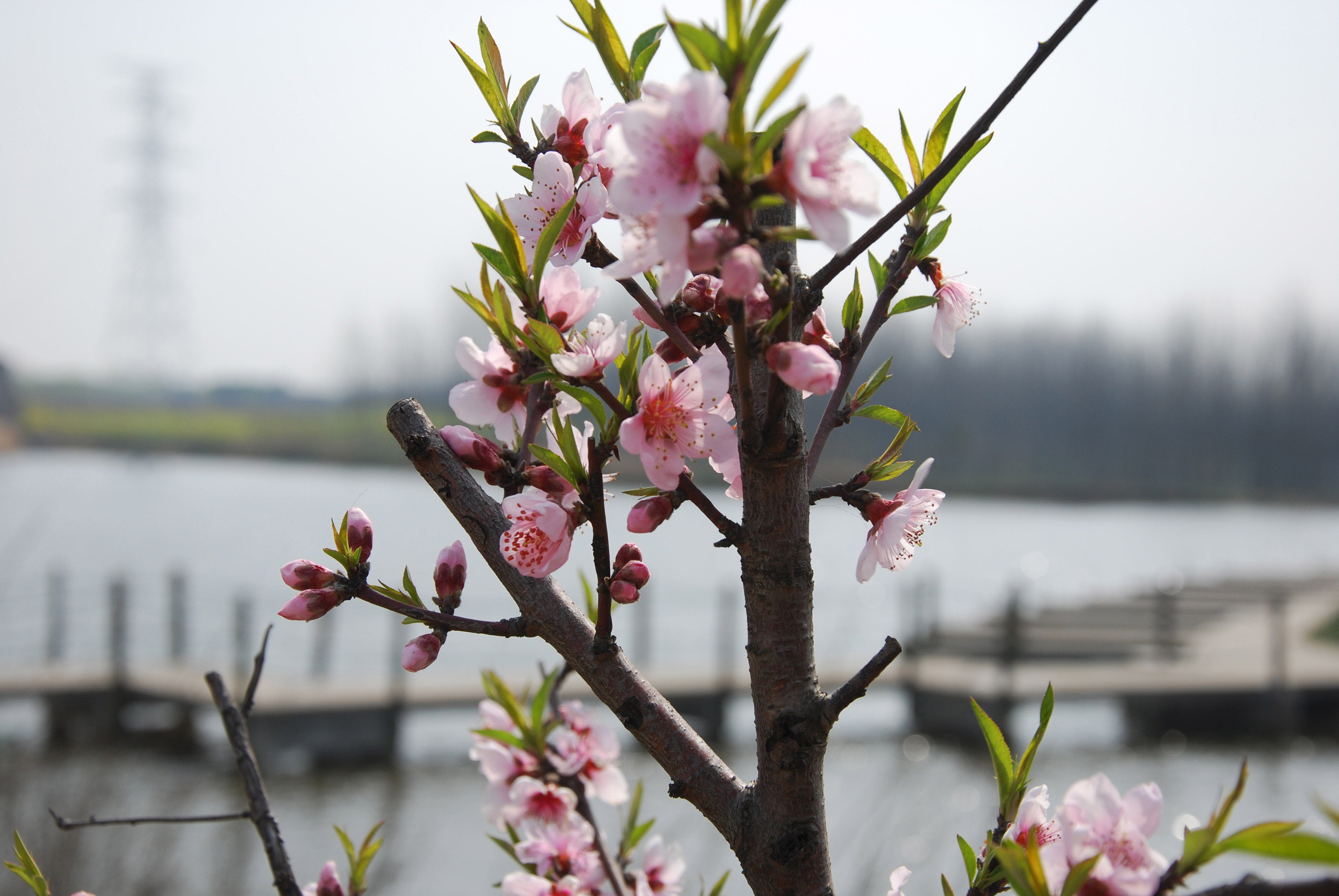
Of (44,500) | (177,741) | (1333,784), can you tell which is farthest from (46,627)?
(1333,784)

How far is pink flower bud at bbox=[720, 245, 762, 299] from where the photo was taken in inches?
17.9

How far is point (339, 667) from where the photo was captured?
11.5 m

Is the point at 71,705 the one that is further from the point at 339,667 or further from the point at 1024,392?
the point at 1024,392

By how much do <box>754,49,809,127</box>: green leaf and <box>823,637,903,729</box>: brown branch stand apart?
1.01 feet

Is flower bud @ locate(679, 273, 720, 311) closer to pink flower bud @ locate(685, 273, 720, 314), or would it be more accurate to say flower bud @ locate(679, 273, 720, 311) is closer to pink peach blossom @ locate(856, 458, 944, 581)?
pink flower bud @ locate(685, 273, 720, 314)

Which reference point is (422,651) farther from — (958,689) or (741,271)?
(958,689)

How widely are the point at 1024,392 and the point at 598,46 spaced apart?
125 ft

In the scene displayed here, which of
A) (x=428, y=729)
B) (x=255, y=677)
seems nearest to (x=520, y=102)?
(x=255, y=677)

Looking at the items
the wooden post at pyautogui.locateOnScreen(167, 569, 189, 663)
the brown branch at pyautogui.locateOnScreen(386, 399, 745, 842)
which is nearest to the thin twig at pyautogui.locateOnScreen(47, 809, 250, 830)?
the brown branch at pyautogui.locateOnScreen(386, 399, 745, 842)

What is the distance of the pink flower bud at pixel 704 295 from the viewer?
65 cm

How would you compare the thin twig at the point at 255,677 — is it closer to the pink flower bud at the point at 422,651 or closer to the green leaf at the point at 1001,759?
the pink flower bud at the point at 422,651

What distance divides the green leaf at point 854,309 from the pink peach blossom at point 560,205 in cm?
22

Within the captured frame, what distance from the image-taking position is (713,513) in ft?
2.05

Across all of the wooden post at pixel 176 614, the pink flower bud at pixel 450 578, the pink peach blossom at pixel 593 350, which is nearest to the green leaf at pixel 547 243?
the pink peach blossom at pixel 593 350
